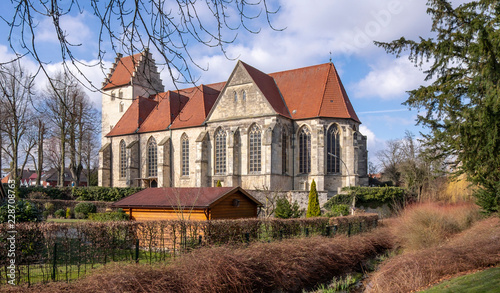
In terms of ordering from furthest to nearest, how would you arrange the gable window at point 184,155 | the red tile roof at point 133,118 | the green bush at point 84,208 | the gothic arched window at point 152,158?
the red tile roof at point 133,118 → the gothic arched window at point 152,158 → the gable window at point 184,155 → the green bush at point 84,208

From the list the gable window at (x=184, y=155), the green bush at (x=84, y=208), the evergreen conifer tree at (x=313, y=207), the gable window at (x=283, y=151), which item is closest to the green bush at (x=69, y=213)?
the green bush at (x=84, y=208)

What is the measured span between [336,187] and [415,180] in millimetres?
8926

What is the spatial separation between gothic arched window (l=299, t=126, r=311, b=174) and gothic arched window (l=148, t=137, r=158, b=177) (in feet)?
50.6

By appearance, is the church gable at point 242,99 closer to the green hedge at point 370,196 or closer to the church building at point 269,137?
the church building at point 269,137

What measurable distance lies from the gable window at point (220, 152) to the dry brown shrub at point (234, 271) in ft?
75.0

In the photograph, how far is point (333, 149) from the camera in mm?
35281

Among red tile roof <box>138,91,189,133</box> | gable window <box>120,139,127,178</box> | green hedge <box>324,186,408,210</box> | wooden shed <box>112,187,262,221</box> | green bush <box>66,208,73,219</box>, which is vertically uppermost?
red tile roof <box>138,91,189,133</box>

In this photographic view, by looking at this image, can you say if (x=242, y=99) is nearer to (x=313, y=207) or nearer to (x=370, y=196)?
(x=313, y=207)

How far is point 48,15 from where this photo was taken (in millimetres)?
4109

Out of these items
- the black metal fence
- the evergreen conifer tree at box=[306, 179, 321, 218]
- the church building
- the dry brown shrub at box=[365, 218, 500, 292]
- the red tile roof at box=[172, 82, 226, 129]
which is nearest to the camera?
the black metal fence

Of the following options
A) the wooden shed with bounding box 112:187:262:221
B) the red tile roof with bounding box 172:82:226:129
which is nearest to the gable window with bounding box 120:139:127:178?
the red tile roof with bounding box 172:82:226:129

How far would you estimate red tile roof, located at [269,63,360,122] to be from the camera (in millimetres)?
35594

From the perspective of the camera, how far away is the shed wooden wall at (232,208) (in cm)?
1741

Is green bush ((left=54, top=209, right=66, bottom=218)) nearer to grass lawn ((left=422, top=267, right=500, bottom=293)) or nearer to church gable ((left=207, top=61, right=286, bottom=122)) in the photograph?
church gable ((left=207, top=61, right=286, bottom=122))
